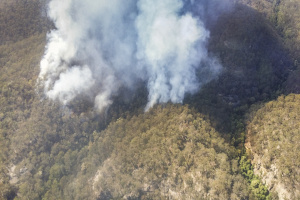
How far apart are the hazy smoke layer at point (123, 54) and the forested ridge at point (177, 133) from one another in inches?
143

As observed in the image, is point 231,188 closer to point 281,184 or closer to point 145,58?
point 281,184

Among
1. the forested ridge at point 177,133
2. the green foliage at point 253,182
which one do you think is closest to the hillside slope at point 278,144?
the forested ridge at point 177,133

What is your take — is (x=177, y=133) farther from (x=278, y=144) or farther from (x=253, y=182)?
(x=278, y=144)

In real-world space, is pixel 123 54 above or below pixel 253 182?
above

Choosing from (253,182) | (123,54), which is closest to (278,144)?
(253,182)

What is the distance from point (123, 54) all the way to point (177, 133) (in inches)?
1289

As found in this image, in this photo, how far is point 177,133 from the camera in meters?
52.3

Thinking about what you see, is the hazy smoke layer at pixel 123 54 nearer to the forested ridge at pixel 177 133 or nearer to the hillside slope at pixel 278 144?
the forested ridge at pixel 177 133

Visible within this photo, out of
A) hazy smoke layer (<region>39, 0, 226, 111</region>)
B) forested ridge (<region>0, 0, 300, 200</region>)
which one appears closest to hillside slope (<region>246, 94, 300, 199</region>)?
forested ridge (<region>0, 0, 300, 200</region>)

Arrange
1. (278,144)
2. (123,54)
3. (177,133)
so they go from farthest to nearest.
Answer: (123,54) → (177,133) → (278,144)

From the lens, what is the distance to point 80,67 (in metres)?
73.4

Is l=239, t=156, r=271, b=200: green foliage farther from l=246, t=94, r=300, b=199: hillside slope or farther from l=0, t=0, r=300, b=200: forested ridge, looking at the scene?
l=246, t=94, r=300, b=199: hillside slope

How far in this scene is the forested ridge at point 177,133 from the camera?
44.7 metres

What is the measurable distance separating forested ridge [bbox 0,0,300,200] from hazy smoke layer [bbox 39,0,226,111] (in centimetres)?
364
